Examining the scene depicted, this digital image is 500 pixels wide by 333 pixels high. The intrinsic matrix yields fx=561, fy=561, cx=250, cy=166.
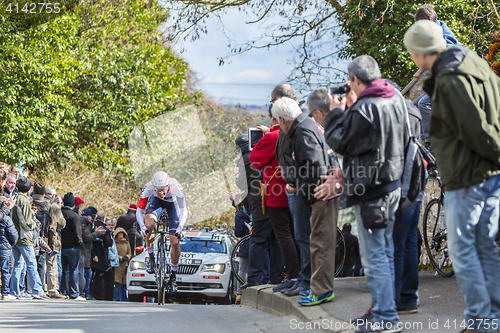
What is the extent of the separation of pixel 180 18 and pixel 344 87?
1137 cm

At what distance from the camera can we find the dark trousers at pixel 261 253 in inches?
296

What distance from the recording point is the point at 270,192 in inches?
271

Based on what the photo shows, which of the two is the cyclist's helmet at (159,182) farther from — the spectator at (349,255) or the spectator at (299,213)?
the spectator at (299,213)

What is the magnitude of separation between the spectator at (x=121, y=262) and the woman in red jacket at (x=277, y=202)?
8435mm

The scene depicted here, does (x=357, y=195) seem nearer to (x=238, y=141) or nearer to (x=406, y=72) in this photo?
(x=238, y=141)

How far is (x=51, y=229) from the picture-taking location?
11688mm

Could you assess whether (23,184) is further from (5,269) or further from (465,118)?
(465,118)

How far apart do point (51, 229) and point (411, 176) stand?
893 cm

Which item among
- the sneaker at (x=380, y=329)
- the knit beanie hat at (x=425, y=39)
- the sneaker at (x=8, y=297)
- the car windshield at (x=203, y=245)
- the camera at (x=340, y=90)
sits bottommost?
the sneaker at (x=8, y=297)

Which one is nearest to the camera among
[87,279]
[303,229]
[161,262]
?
[303,229]

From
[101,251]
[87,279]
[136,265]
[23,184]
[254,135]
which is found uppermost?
[254,135]

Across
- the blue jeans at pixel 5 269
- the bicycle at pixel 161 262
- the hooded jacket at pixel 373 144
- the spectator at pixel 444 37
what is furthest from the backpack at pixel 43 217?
the hooded jacket at pixel 373 144

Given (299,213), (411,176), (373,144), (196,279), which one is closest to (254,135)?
(299,213)

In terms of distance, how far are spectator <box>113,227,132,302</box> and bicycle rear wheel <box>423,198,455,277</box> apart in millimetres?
9082
